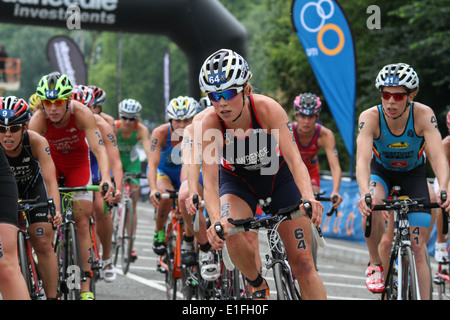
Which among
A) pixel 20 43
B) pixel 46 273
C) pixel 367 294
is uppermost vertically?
pixel 20 43

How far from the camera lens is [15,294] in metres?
4.97

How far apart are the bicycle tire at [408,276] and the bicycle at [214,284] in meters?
1.32

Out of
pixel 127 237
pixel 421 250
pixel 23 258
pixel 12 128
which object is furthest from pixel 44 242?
pixel 127 237

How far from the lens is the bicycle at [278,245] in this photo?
5113 millimetres

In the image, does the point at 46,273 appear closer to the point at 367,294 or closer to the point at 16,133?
the point at 16,133

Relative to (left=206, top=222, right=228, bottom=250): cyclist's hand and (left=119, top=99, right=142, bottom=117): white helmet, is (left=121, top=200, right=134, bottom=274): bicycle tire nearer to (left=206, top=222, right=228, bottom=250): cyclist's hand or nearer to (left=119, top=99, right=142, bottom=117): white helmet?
(left=119, top=99, right=142, bottom=117): white helmet

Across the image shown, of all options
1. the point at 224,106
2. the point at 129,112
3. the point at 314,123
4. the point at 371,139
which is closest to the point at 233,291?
the point at 371,139

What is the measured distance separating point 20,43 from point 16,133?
85272 mm

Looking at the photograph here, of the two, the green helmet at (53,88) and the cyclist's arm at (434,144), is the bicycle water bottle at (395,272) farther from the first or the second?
the green helmet at (53,88)

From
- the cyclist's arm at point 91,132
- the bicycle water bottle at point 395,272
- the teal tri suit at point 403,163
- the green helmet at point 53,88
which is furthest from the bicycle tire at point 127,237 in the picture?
the bicycle water bottle at point 395,272

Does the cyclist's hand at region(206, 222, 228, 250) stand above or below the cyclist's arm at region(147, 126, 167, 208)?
below

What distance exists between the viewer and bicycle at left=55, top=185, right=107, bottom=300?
717cm

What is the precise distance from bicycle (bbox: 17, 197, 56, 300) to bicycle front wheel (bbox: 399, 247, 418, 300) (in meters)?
2.81

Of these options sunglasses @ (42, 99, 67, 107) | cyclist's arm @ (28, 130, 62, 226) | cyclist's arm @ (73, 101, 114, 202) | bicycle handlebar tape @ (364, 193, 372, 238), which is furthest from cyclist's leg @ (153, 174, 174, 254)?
bicycle handlebar tape @ (364, 193, 372, 238)
